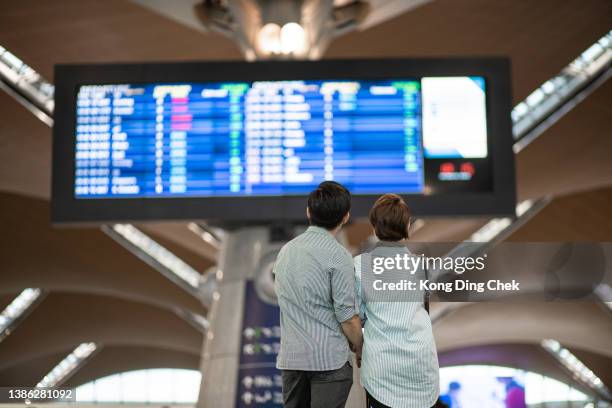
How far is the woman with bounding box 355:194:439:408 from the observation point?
13.2 feet

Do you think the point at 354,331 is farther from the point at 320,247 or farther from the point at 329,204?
the point at 329,204

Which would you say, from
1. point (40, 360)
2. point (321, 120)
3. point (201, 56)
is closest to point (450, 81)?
point (321, 120)

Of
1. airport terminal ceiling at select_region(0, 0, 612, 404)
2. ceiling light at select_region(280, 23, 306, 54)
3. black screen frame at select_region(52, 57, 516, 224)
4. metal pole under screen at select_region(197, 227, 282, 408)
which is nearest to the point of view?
black screen frame at select_region(52, 57, 516, 224)

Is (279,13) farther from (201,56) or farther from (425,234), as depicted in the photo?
(425,234)

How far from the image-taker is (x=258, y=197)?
25.3ft

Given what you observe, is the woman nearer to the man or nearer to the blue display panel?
the man

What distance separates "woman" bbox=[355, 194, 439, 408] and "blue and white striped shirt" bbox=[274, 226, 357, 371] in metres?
0.10

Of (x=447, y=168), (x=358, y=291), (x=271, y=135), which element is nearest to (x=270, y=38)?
(x=271, y=135)

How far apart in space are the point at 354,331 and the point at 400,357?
0.89 ft

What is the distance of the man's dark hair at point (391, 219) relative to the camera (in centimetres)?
414

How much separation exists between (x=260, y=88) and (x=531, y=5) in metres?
9.39

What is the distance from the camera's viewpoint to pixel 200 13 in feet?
30.8

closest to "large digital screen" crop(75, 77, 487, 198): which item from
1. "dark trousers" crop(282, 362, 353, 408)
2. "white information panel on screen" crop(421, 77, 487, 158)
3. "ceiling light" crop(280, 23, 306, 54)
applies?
"white information panel on screen" crop(421, 77, 487, 158)

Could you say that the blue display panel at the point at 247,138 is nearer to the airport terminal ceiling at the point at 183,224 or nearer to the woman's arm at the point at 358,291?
the airport terminal ceiling at the point at 183,224
